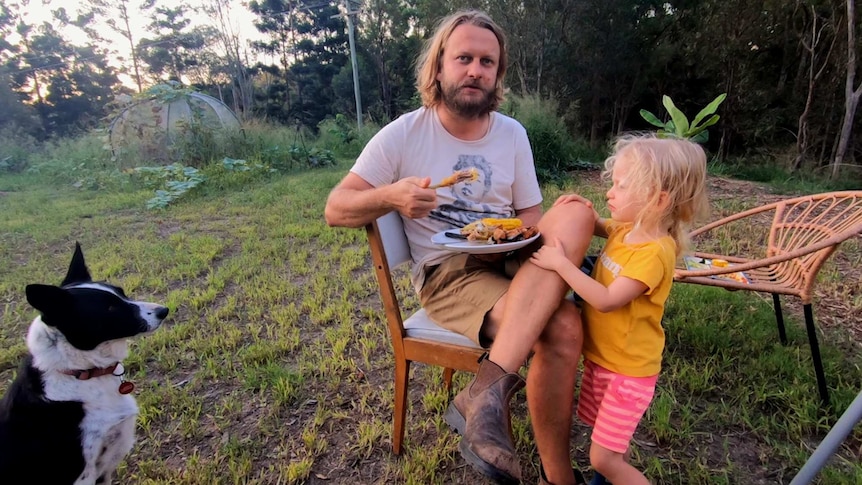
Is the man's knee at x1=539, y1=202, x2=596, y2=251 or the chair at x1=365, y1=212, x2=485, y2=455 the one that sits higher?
the man's knee at x1=539, y1=202, x2=596, y2=251

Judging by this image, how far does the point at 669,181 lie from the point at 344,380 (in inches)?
74.3

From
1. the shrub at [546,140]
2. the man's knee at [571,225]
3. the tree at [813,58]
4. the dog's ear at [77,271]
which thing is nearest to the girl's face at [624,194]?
the man's knee at [571,225]

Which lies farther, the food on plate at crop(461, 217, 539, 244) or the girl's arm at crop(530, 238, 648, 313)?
the food on plate at crop(461, 217, 539, 244)

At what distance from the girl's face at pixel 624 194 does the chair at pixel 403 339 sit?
712 millimetres

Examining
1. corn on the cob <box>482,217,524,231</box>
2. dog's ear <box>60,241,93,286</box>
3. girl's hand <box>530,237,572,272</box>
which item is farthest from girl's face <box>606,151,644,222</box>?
dog's ear <box>60,241,93,286</box>

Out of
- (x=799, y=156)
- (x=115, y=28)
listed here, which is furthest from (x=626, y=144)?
(x=115, y=28)

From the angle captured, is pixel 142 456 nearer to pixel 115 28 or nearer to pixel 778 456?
pixel 778 456

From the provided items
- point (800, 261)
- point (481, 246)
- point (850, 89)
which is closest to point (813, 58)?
point (850, 89)

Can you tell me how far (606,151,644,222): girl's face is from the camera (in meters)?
1.41

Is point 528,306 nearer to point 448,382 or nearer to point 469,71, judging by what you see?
point 448,382

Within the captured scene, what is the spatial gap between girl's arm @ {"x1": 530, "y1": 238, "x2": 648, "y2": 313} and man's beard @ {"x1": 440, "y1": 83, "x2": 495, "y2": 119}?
86 centimetres

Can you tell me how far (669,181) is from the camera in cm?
136

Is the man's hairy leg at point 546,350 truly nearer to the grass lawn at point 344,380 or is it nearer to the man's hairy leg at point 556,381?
the man's hairy leg at point 556,381

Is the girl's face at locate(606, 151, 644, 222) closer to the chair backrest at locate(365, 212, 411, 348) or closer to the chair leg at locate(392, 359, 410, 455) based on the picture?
the chair backrest at locate(365, 212, 411, 348)
